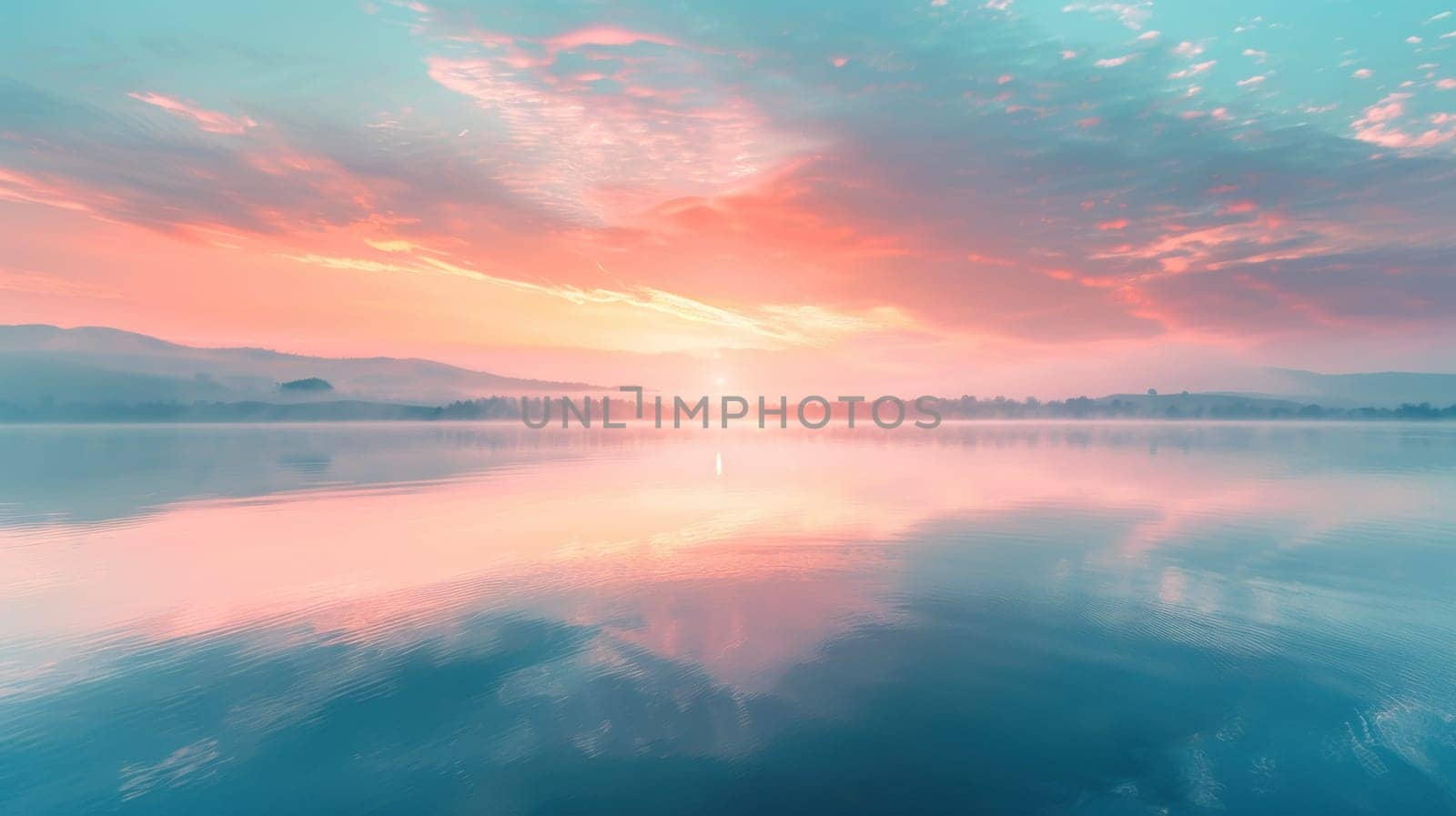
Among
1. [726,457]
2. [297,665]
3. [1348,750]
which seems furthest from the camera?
[726,457]

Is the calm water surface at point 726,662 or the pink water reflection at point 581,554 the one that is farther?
the pink water reflection at point 581,554

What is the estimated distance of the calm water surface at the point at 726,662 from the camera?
6.95 metres

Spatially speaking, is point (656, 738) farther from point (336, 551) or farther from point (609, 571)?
point (336, 551)

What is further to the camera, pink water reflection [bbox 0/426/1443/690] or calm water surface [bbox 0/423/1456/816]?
pink water reflection [bbox 0/426/1443/690]

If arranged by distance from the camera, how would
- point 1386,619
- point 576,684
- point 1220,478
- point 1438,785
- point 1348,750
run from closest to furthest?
point 1438,785 → point 1348,750 → point 576,684 → point 1386,619 → point 1220,478

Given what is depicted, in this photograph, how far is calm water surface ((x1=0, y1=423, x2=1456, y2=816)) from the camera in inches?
274

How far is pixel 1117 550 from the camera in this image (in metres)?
16.6

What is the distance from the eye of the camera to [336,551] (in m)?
16.5

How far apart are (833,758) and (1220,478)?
3434cm

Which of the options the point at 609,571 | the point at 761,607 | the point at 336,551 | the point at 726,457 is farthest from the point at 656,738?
the point at 726,457

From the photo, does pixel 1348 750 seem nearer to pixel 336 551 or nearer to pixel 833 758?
pixel 833 758

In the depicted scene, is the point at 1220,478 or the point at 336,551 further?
the point at 1220,478

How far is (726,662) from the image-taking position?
982 centimetres

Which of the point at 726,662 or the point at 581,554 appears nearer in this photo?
the point at 726,662
